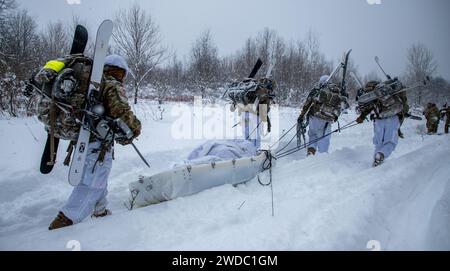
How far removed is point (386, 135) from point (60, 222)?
5.70m

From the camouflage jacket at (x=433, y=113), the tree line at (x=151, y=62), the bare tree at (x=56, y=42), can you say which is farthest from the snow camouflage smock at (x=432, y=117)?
the bare tree at (x=56, y=42)

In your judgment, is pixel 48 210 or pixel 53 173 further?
pixel 53 173

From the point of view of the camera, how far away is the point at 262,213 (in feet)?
9.78

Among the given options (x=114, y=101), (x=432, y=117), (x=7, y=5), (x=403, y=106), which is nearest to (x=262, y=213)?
(x=114, y=101)

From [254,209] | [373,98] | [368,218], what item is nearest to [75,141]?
[254,209]

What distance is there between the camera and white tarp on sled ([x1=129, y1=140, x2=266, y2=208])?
327 centimetres

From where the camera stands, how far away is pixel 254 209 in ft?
10.3

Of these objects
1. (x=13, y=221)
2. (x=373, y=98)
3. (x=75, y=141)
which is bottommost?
(x=13, y=221)

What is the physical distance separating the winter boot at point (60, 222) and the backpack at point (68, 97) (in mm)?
834

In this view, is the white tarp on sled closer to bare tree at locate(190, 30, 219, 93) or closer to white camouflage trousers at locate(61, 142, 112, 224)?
white camouflage trousers at locate(61, 142, 112, 224)

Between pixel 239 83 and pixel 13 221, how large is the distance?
5148 millimetres

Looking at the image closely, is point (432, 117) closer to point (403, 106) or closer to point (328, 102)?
point (403, 106)
